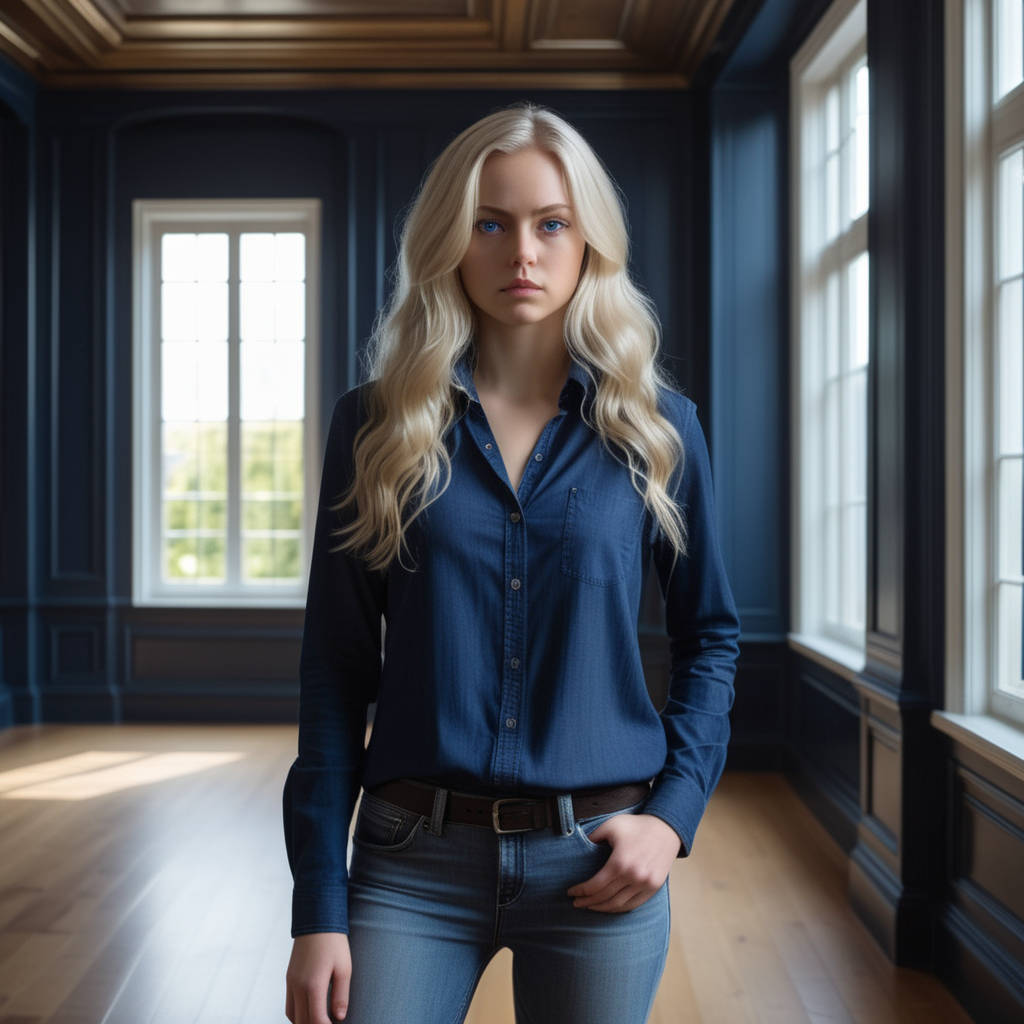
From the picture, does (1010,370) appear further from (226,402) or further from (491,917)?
(226,402)

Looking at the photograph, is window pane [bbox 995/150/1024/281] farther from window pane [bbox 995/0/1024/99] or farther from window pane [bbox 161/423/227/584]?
window pane [bbox 161/423/227/584]

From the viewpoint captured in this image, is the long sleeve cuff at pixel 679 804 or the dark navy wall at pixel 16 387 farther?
the dark navy wall at pixel 16 387

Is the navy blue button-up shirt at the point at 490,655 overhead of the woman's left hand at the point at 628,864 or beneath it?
overhead

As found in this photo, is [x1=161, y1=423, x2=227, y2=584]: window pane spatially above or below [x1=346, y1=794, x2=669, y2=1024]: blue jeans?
above

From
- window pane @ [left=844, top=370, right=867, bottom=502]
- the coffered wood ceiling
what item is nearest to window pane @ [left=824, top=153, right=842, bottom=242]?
window pane @ [left=844, top=370, right=867, bottom=502]

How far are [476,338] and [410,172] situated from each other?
513cm

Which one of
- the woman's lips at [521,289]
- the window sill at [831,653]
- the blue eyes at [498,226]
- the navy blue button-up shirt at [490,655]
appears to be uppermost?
the blue eyes at [498,226]

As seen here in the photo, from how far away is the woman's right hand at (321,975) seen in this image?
0.98m

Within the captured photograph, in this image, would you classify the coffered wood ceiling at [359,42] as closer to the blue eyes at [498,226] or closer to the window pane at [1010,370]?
the window pane at [1010,370]

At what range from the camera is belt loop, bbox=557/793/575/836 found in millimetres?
1020

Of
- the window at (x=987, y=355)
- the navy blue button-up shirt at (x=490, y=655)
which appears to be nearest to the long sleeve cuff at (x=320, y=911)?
the navy blue button-up shirt at (x=490, y=655)

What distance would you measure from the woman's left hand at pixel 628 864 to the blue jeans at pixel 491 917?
0.02 m

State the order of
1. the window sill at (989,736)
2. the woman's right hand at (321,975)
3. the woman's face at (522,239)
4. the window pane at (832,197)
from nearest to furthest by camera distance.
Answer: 1. the woman's right hand at (321,975)
2. the woman's face at (522,239)
3. the window sill at (989,736)
4. the window pane at (832,197)

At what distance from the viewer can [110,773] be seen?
16.0ft
